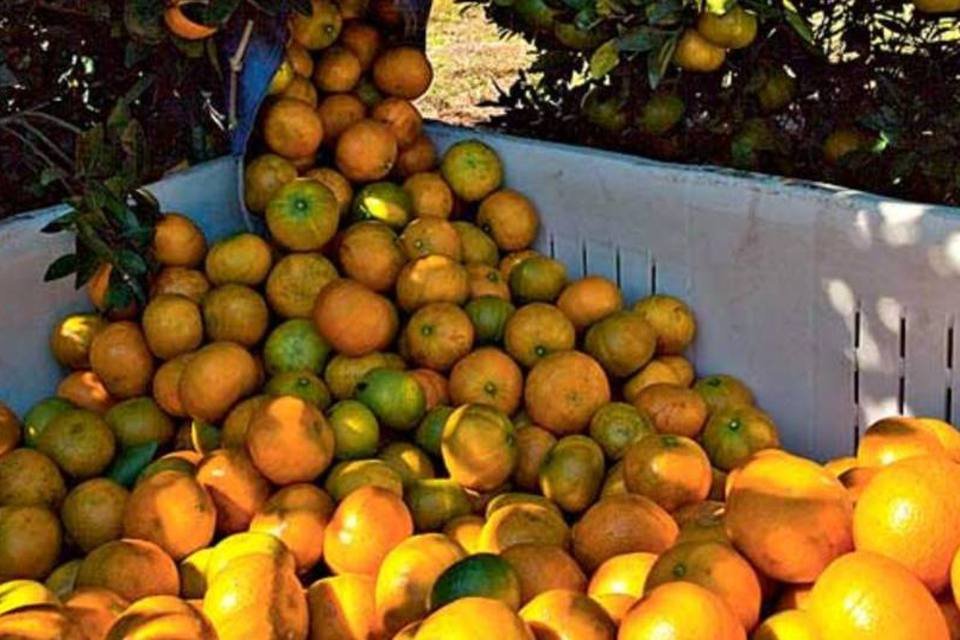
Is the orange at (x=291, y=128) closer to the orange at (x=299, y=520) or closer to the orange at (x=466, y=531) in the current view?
the orange at (x=299, y=520)

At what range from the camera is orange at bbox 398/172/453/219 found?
3443 mm

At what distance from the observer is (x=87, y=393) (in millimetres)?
3000

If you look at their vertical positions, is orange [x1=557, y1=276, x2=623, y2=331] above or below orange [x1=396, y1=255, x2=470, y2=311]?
below

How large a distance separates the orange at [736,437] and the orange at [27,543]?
139cm

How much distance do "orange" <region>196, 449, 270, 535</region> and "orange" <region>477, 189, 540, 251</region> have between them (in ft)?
4.13

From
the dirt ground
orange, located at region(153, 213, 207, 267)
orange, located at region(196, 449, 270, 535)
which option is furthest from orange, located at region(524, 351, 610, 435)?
the dirt ground

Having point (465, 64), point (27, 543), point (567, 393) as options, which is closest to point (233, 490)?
point (27, 543)

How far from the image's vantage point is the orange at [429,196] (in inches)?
136

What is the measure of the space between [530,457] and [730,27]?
1.12 metres

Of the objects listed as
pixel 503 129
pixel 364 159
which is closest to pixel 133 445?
pixel 364 159

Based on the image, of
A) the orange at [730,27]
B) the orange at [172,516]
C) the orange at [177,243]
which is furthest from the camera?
the orange at [177,243]

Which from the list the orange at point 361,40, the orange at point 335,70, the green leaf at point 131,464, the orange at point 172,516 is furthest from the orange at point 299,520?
the orange at point 361,40

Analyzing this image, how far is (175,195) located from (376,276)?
73 centimetres

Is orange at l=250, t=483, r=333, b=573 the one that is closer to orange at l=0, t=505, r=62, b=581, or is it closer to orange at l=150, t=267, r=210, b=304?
orange at l=0, t=505, r=62, b=581
